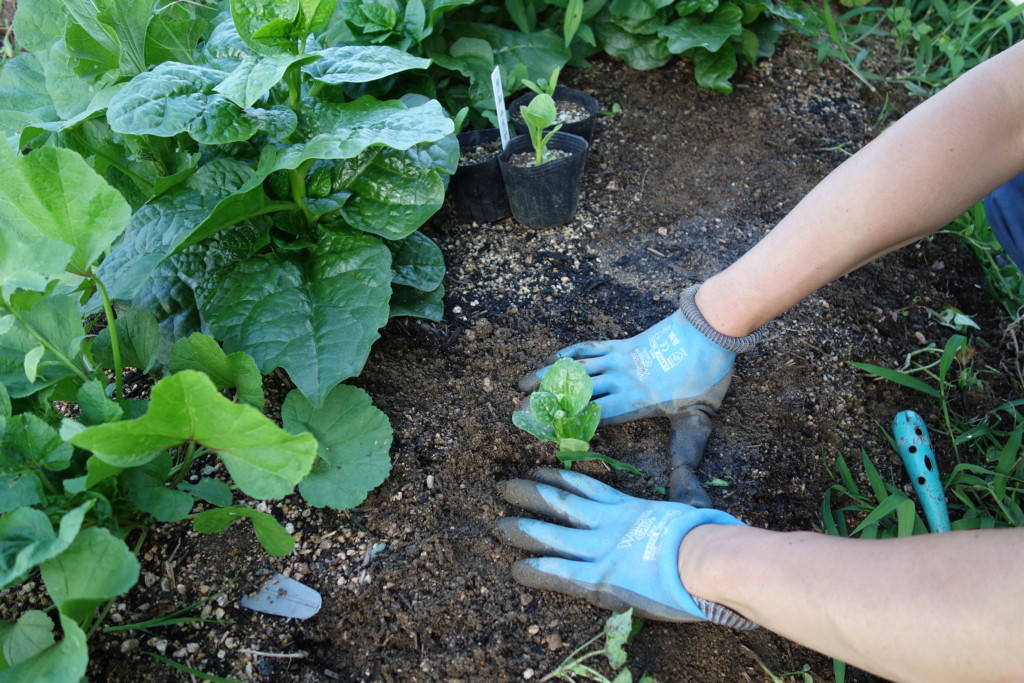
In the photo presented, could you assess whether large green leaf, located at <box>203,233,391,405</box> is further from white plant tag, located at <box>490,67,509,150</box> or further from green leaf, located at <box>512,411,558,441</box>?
white plant tag, located at <box>490,67,509,150</box>

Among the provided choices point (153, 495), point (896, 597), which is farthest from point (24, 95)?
point (896, 597)

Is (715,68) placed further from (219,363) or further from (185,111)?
(219,363)

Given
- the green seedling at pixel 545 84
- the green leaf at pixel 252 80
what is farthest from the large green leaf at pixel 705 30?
the green leaf at pixel 252 80

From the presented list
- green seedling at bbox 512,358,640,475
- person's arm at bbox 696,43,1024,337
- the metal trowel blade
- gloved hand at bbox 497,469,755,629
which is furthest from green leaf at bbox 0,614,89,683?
person's arm at bbox 696,43,1024,337

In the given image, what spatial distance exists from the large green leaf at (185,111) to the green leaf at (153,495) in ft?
1.86

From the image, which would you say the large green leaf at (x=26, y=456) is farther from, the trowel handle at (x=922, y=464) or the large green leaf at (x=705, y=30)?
the large green leaf at (x=705, y=30)

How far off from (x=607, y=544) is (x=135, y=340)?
982 millimetres

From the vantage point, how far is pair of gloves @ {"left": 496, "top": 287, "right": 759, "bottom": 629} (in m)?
1.31

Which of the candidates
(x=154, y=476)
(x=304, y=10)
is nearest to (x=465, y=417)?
(x=154, y=476)

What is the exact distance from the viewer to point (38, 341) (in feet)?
4.31

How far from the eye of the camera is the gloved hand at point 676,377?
64.0 inches

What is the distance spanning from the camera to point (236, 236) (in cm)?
160

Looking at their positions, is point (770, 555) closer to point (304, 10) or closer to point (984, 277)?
point (304, 10)

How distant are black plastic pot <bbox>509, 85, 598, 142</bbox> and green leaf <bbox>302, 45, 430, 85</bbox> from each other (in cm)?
65
